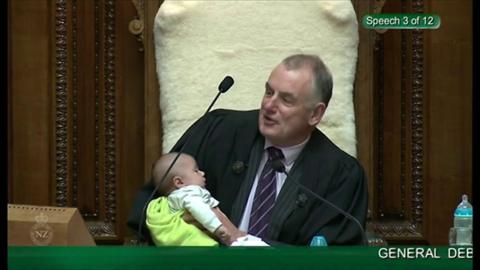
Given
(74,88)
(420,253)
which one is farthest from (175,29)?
(420,253)

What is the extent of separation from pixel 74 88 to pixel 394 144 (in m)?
0.96

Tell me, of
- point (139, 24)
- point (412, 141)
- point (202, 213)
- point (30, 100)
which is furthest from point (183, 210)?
point (412, 141)

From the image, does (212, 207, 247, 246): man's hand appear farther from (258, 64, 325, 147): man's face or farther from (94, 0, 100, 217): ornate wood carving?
A: (94, 0, 100, 217): ornate wood carving

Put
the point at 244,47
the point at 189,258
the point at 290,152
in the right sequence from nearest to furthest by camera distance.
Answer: the point at 189,258
the point at 290,152
the point at 244,47

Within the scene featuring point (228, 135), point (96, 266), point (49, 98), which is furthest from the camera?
point (49, 98)

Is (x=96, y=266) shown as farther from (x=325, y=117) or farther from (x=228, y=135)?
(x=325, y=117)

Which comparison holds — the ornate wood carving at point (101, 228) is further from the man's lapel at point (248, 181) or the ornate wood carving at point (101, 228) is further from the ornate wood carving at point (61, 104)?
the man's lapel at point (248, 181)

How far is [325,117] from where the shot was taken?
3539mm

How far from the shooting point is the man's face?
3086 mm

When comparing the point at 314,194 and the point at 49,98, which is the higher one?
the point at 49,98

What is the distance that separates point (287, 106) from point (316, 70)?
0.37 feet

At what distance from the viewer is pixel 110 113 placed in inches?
151

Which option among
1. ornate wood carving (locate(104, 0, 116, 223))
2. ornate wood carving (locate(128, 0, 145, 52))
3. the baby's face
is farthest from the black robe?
ornate wood carving (locate(104, 0, 116, 223))

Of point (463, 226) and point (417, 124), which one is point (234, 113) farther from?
point (417, 124)
